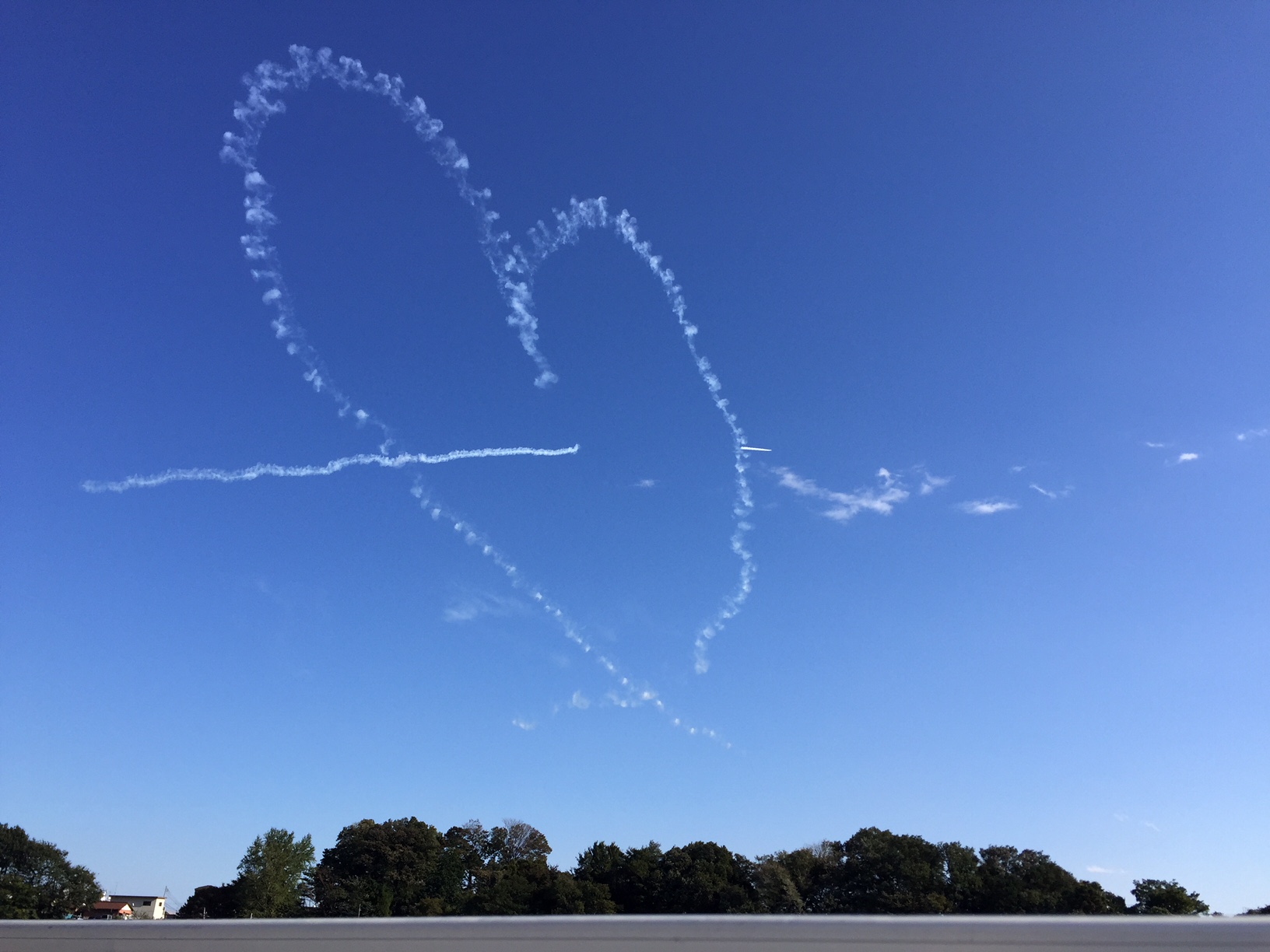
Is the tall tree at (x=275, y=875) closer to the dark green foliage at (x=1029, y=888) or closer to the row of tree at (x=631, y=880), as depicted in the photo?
the row of tree at (x=631, y=880)

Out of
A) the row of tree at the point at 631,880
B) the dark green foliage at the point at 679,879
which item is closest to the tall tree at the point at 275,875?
the row of tree at the point at 631,880

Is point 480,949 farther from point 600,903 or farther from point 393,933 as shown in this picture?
point 600,903

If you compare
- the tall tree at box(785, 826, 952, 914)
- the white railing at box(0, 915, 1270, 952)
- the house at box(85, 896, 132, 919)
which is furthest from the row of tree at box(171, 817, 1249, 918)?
the white railing at box(0, 915, 1270, 952)

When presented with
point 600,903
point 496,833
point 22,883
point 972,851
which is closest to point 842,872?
point 972,851

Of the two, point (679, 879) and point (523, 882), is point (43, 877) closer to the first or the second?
point (523, 882)

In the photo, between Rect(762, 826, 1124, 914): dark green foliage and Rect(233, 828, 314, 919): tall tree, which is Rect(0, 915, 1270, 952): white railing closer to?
Rect(762, 826, 1124, 914): dark green foliage

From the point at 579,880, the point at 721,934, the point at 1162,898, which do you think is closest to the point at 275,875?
the point at 579,880
